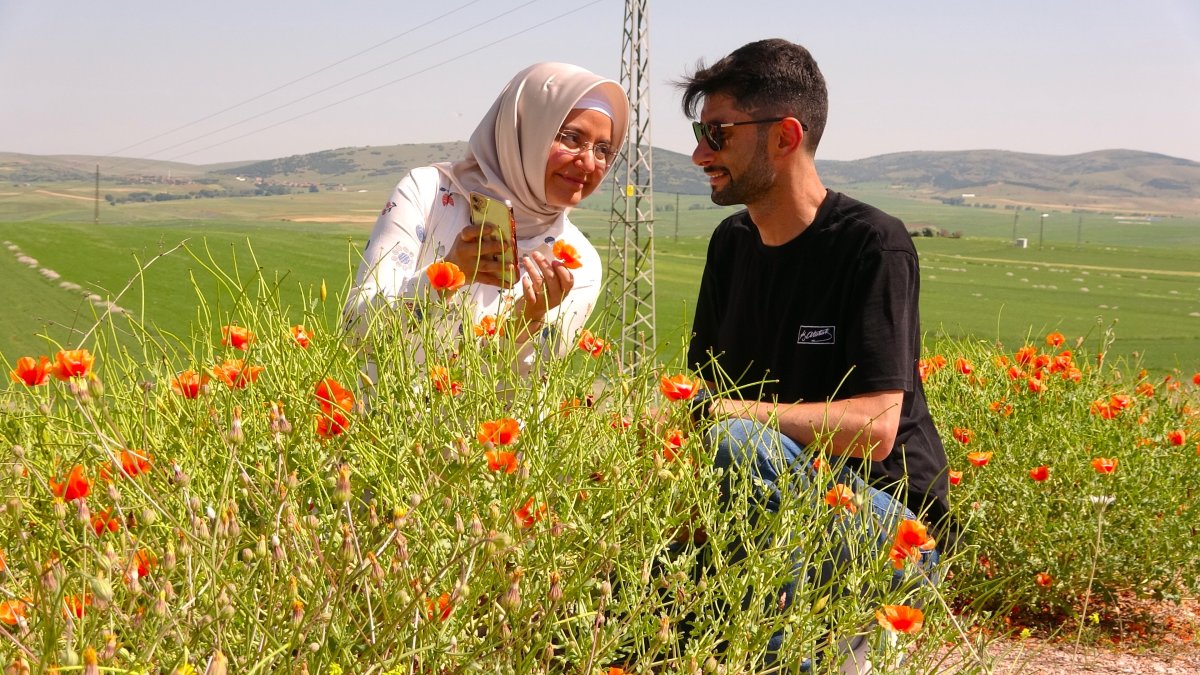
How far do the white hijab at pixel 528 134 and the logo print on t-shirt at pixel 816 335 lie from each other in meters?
0.97

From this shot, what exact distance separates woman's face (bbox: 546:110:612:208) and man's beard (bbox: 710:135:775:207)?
501mm

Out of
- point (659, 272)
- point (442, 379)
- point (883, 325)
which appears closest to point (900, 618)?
point (442, 379)

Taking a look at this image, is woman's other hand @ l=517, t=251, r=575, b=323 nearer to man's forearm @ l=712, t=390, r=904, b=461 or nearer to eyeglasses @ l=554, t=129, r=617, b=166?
man's forearm @ l=712, t=390, r=904, b=461

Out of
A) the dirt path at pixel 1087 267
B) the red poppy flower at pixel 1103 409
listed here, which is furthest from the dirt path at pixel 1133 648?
the dirt path at pixel 1087 267

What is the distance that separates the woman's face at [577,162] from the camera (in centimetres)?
313

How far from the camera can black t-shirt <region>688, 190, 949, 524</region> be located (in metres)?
2.43

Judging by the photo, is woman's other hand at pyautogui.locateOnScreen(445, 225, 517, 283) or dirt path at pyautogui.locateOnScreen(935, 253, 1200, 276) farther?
dirt path at pyautogui.locateOnScreen(935, 253, 1200, 276)

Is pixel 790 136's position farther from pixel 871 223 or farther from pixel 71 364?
pixel 71 364

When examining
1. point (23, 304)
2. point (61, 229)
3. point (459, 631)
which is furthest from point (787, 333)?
point (61, 229)

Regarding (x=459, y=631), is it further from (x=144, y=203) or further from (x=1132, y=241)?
(x=1132, y=241)

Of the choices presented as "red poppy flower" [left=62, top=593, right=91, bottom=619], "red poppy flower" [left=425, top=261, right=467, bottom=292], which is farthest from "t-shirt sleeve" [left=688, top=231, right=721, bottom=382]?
"red poppy flower" [left=62, top=593, right=91, bottom=619]

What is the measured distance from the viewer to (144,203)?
11944cm

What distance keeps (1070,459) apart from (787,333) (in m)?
1.49

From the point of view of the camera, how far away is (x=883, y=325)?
2.42 meters
